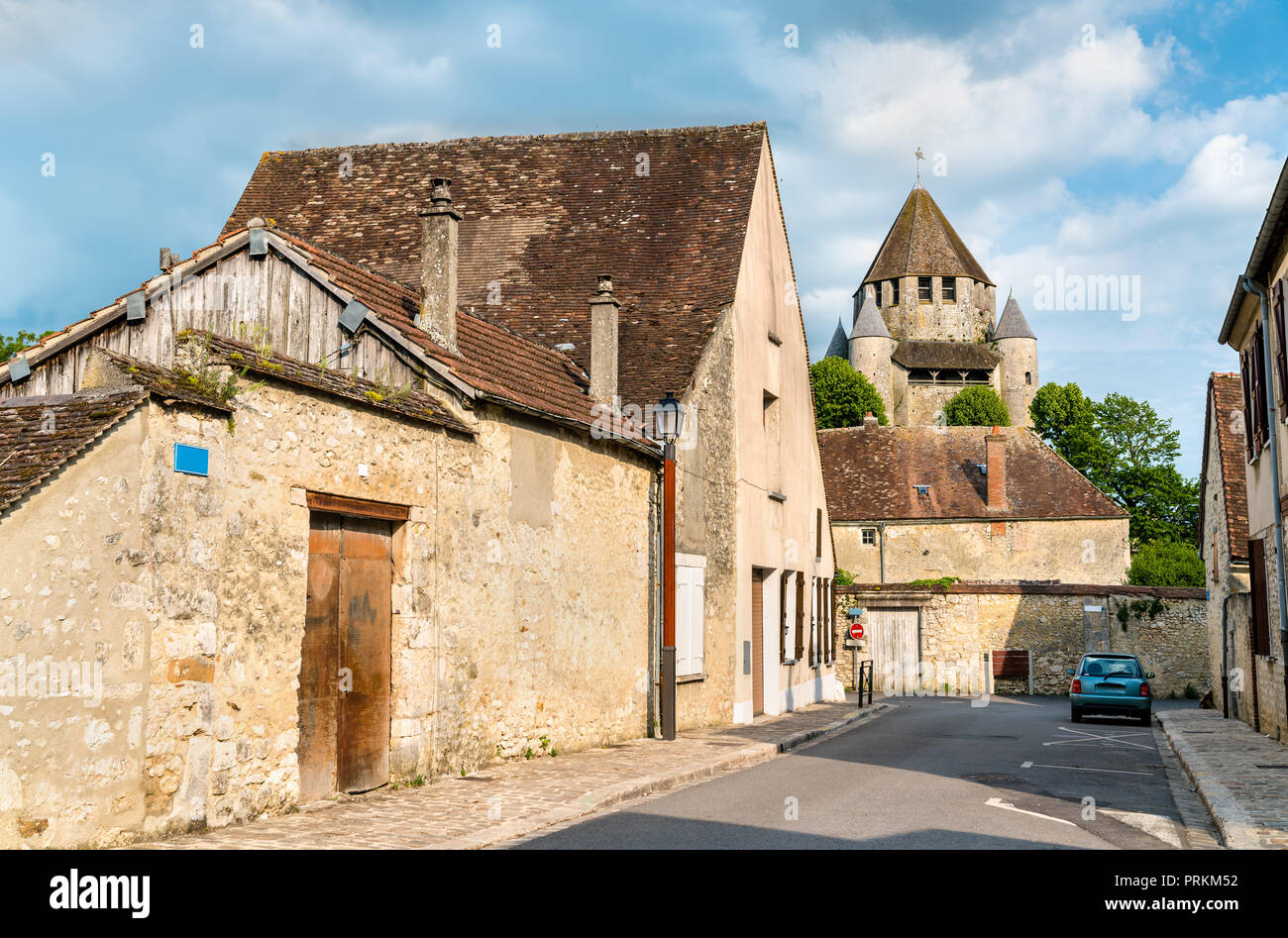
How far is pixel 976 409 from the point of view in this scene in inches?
3135

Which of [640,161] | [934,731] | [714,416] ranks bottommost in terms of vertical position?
[934,731]

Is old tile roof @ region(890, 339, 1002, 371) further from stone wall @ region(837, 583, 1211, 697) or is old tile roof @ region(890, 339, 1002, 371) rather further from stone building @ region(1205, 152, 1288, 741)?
stone building @ region(1205, 152, 1288, 741)

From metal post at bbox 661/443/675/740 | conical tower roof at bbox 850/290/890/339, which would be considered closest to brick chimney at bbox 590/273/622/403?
metal post at bbox 661/443/675/740

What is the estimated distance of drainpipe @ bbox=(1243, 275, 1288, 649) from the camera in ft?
48.9

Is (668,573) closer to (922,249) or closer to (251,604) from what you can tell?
(251,604)

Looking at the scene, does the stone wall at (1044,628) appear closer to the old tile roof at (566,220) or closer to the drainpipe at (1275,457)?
the old tile roof at (566,220)

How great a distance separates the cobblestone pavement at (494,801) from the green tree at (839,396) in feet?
193

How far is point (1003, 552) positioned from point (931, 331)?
49664 millimetres
